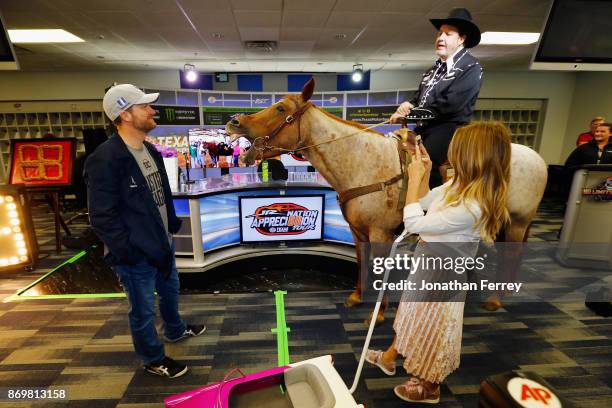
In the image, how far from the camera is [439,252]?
1643 mm

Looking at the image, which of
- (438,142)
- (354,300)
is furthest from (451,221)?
(354,300)

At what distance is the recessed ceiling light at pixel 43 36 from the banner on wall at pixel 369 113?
23.0 feet

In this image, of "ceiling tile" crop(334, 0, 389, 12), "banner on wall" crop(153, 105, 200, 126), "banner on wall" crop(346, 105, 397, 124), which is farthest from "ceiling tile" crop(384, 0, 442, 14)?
"banner on wall" crop(153, 105, 200, 126)

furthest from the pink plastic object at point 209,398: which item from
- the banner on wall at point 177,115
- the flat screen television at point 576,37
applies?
the banner on wall at point 177,115

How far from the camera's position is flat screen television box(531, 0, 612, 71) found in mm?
3465

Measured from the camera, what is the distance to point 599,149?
15.1 feet

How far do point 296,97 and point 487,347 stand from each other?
8.68ft

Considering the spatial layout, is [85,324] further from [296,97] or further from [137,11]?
[137,11]

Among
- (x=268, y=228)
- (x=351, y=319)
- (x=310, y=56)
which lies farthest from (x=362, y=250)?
(x=310, y=56)

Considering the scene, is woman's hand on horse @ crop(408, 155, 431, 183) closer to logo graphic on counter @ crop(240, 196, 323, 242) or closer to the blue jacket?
the blue jacket

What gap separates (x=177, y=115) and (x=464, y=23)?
7936 millimetres

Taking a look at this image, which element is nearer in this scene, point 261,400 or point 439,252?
point 261,400

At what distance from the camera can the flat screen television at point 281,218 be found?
4199 mm

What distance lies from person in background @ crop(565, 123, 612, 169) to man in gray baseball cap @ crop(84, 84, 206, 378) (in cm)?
558
